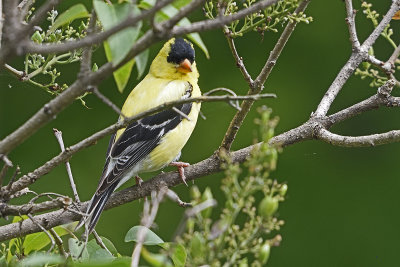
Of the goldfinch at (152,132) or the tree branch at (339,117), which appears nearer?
the tree branch at (339,117)

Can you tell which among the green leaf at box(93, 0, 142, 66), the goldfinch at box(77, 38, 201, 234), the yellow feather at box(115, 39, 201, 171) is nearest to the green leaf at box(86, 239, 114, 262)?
the green leaf at box(93, 0, 142, 66)

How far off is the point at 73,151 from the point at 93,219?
930 millimetres

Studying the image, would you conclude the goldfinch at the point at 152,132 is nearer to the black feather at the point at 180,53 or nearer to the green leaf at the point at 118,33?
the black feather at the point at 180,53

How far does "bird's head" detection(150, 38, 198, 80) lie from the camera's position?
9.08 feet

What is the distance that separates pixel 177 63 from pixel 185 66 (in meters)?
0.06

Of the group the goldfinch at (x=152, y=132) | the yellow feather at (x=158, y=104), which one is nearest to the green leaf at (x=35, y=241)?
the goldfinch at (x=152, y=132)

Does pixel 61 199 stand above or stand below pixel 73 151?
below

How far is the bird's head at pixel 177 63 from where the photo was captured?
2768mm

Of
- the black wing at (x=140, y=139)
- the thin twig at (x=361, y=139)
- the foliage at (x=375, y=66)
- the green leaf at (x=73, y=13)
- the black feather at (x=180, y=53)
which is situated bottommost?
the black wing at (x=140, y=139)

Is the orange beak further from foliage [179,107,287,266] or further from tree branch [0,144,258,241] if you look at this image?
foliage [179,107,287,266]

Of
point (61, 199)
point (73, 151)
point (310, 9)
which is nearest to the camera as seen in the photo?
point (73, 151)

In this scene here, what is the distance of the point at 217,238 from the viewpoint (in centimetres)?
74

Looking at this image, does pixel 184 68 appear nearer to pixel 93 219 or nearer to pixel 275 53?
pixel 93 219

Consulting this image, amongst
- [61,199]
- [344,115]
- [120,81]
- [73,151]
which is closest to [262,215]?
[120,81]
